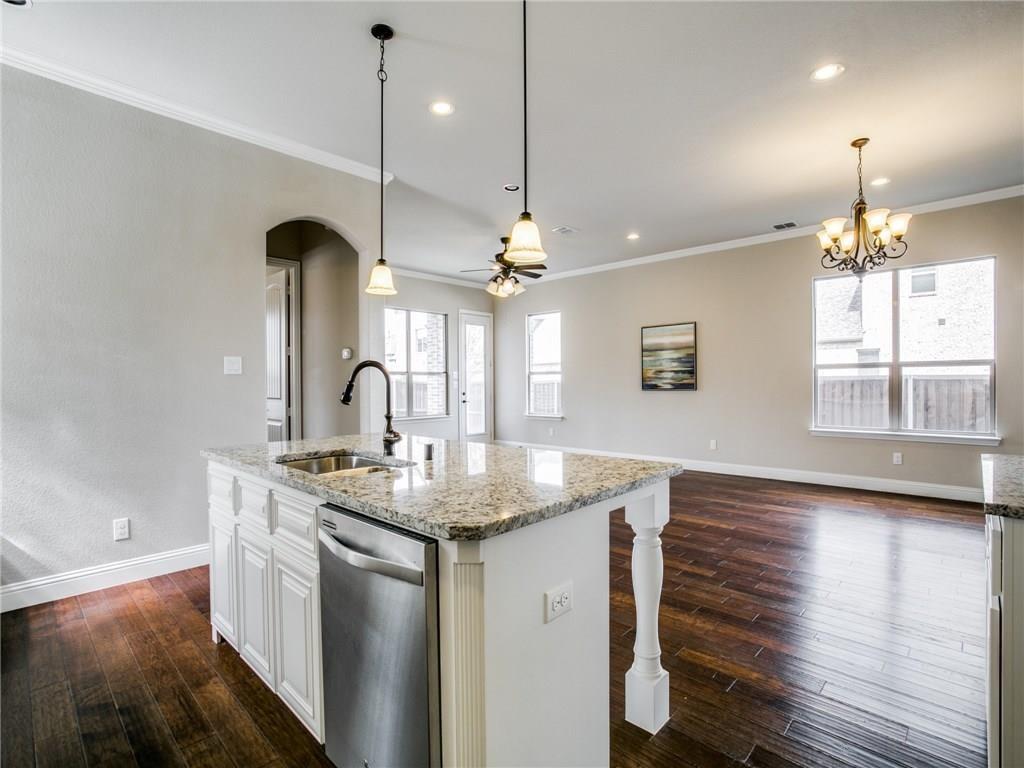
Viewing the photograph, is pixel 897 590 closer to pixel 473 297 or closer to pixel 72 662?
pixel 72 662

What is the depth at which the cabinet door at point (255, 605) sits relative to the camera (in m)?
1.83

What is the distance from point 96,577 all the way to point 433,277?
5.71 metres

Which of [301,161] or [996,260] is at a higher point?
[301,161]

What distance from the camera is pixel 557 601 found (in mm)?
1300

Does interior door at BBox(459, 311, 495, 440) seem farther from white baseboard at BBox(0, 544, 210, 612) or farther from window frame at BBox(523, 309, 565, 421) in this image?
white baseboard at BBox(0, 544, 210, 612)

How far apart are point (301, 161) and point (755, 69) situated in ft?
9.69

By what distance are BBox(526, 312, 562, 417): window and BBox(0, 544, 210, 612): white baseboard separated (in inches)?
217

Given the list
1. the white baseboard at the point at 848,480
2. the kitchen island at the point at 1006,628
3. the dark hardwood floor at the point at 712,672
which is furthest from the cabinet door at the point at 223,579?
the white baseboard at the point at 848,480

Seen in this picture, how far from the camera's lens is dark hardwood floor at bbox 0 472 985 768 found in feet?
5.36

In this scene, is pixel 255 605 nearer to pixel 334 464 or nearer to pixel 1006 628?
pixel 334 464

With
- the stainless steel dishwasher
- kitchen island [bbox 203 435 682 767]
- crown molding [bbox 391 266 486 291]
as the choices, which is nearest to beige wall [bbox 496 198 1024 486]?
crown molding [bbox 391 266 486 291]

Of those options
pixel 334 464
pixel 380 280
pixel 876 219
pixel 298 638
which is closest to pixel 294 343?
pixel 380 280

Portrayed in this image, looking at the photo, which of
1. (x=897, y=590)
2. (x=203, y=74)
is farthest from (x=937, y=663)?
(x=203, y=74)

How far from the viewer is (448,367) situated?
8.01 meters
